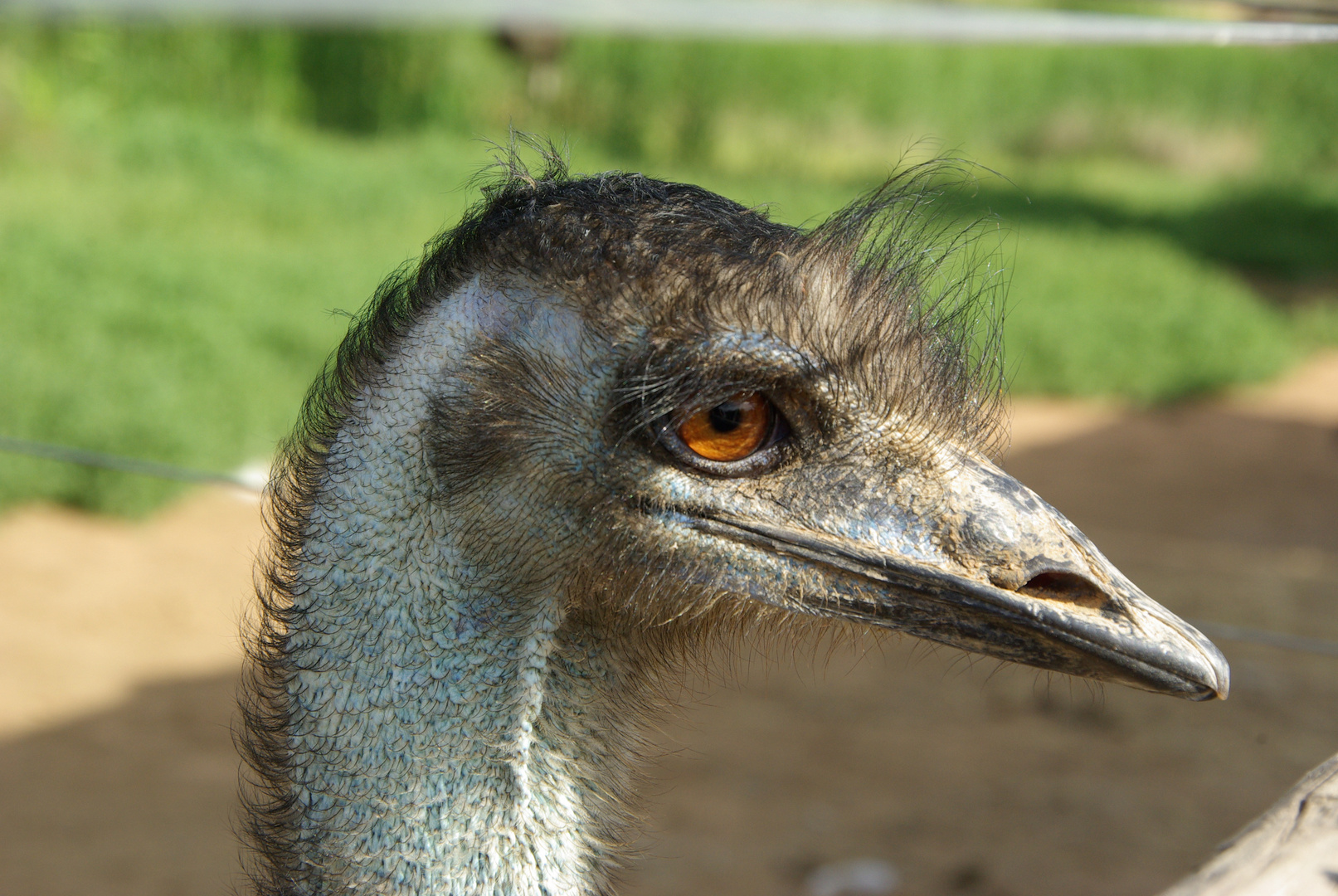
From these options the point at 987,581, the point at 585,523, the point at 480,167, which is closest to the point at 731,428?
the point at 585,523

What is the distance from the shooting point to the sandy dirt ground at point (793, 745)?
4.18 m

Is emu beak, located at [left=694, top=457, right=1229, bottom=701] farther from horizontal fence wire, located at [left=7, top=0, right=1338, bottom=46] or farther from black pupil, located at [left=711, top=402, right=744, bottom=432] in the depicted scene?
horizontal fence wire, located at [left=7, top=0, right=1338, bottom=46]

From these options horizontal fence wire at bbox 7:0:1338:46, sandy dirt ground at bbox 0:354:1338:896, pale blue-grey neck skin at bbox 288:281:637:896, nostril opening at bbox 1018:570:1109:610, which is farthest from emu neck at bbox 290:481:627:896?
sandy dirt ground at bbox 0:354:1338:896

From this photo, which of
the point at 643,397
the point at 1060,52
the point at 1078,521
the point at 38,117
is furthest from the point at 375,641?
the point at 1060,52

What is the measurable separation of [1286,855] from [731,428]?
739 millimetres

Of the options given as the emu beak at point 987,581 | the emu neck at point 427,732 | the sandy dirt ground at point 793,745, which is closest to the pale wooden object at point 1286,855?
the emu beak at point 987,581

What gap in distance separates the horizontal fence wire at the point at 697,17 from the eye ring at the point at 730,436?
44 cm

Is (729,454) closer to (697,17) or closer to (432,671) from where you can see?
(432,671)

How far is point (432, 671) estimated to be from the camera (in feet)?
5.61

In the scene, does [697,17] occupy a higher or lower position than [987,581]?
higher

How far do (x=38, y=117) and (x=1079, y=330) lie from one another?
8.76 meters

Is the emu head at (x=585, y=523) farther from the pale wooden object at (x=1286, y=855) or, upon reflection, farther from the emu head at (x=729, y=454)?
the pale wooden object at (x=1286, y=855)

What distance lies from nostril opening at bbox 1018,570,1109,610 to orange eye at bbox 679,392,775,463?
36 cm

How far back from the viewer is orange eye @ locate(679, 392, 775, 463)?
1.65 m
